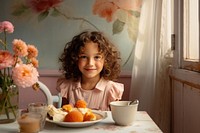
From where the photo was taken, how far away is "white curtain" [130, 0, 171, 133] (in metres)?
1.79

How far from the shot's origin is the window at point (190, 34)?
4.75 feet

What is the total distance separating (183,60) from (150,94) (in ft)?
1.20

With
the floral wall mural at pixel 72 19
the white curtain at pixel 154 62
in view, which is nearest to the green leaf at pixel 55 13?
the floral wall mural at pixel 72 19

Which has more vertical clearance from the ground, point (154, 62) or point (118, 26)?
point (118, 26)

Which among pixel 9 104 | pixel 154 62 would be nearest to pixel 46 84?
pixel 154 62

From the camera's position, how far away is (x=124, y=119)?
103 centimetres

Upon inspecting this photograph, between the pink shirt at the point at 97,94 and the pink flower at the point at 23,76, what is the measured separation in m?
0.69

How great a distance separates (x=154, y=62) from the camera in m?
1.84

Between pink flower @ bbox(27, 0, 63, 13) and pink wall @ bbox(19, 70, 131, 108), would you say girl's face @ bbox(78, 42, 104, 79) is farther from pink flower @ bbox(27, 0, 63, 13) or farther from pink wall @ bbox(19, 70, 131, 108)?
pink flower @ bbox(27, 0, 63, 13)

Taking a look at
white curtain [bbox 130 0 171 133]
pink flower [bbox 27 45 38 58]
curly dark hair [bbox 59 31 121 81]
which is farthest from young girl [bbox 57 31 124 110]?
pink flower [bbox 27 45 38 58]

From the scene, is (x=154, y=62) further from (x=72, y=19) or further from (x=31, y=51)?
(x=31, y=51)

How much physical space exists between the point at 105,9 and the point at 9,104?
1.30 m

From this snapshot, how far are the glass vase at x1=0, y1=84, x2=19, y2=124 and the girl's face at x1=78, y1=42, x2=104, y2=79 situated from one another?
55cm

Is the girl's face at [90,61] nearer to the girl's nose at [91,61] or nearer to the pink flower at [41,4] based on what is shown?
the girl's nose at [91,61]
